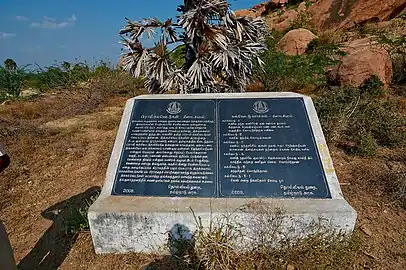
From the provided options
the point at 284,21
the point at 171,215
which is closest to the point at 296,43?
the point at 284,21

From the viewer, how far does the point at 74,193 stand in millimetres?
3562

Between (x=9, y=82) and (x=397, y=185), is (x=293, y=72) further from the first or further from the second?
(x=9, y=82)

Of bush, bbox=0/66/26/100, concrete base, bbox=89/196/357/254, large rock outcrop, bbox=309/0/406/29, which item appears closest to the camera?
concrete base, bbox=89/196/357/254

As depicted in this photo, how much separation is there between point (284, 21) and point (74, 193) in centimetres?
1949

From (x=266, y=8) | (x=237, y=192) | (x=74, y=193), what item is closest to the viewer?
(x=237, y=192)

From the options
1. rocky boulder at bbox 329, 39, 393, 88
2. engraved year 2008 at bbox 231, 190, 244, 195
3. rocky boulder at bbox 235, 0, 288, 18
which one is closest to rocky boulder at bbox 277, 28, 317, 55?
rocky boulder at bbox 329, 39, 393, 88

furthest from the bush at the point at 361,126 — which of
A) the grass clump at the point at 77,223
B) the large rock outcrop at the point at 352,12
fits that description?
the large rock outcrop at the point at 352,12

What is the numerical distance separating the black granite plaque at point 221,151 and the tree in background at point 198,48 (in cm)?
145

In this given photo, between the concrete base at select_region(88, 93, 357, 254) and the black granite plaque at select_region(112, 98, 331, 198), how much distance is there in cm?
7

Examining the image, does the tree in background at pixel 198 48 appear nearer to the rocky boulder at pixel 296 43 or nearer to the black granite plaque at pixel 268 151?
the black granite plaque at pixel 268 151

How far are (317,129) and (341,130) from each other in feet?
6.82

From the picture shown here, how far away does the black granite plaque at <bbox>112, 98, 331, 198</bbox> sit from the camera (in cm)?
231

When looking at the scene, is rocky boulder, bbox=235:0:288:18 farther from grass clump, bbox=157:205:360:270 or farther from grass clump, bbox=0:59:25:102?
grass clump, bbox=157:205:360:270

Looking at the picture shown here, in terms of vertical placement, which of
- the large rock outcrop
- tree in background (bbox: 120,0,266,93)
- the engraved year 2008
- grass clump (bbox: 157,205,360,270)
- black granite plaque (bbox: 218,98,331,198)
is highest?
the large rock outcrop
